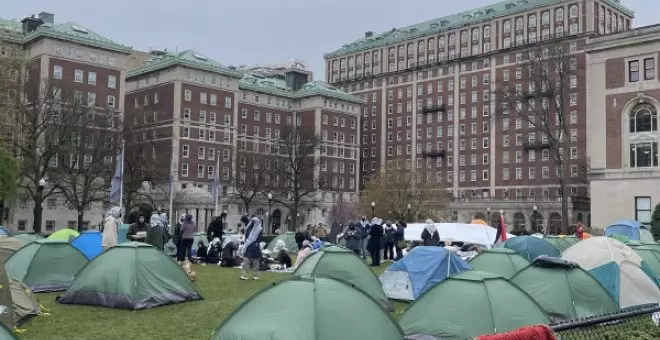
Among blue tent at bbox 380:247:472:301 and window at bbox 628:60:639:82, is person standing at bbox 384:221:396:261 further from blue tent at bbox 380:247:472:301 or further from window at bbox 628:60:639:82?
window at bbox 628:60:639:82

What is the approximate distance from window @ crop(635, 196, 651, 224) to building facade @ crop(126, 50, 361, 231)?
38928 mm

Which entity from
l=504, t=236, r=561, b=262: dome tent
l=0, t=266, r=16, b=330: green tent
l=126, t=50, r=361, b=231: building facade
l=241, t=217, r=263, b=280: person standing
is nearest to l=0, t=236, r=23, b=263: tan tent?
l=241, t=217, r=263, b=280: person standing

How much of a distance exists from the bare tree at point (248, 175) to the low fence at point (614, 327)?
66.1 meters

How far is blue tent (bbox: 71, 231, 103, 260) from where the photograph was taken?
20.9 meters

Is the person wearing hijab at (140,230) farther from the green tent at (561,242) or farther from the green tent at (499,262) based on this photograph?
the green tent at (561,242)

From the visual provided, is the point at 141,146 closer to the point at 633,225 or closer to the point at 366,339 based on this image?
the point at 633,225

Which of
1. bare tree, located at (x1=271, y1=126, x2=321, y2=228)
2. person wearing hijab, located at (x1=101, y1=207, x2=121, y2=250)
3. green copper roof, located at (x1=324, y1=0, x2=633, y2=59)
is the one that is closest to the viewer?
person wearing hijab, located at (x1=101, y1=207, x2=121, y2=250)

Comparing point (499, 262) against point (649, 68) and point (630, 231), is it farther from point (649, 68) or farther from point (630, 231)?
Result: point (649, 68)

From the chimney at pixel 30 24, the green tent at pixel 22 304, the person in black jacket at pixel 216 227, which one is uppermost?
the chimney at pixel 30 24

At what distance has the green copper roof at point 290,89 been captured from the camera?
324 ft

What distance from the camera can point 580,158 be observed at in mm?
84562

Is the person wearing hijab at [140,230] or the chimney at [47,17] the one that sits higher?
the chimney at [47,17]

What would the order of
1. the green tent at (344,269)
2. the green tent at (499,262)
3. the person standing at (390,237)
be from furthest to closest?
the person standing at (390,237) → the green tent at (499,262) → the green tent at (344,269)

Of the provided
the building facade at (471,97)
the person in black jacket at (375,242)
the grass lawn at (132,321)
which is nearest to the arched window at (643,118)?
the person in black jacket at (375,242)
